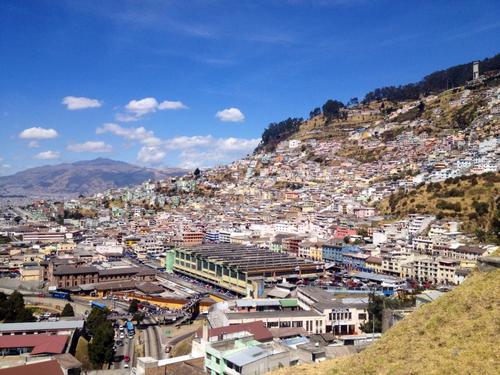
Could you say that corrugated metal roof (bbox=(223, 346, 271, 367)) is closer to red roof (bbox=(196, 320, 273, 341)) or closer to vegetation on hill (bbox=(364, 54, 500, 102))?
red roof (bbox=(196, 320, 273, 341))

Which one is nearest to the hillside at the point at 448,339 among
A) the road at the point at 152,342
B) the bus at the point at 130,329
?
the road at the point at 152,342

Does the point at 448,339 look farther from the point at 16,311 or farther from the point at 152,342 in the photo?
the point at 16,311

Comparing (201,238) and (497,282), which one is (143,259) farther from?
(497,282)

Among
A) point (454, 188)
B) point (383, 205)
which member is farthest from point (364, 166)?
point (454, 188)

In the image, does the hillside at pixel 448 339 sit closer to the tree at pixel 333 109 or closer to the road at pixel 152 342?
the road at pixel 152 342

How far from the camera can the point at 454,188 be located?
49.1 m

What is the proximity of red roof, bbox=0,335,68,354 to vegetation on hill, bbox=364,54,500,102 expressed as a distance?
8623 centimetres

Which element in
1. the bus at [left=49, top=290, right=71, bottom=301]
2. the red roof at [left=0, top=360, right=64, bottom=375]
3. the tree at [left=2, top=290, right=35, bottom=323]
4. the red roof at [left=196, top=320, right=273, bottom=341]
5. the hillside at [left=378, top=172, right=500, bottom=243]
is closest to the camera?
the red roof at [left=0, top=360, right=64, bottom=375]

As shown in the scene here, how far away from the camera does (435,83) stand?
95750mm

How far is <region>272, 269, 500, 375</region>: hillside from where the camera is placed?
5.62 metres

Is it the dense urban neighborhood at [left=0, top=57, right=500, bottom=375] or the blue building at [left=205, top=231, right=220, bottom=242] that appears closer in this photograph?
the dense urban neighborhood at [left=0, top=57, right=500, bottom=375]

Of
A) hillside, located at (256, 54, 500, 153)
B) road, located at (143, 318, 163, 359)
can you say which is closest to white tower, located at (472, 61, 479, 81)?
hillside, located at (256, 54, 500, 153)

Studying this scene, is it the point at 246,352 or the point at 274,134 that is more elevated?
the point at 274,134

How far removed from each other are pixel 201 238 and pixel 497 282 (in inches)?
1904
